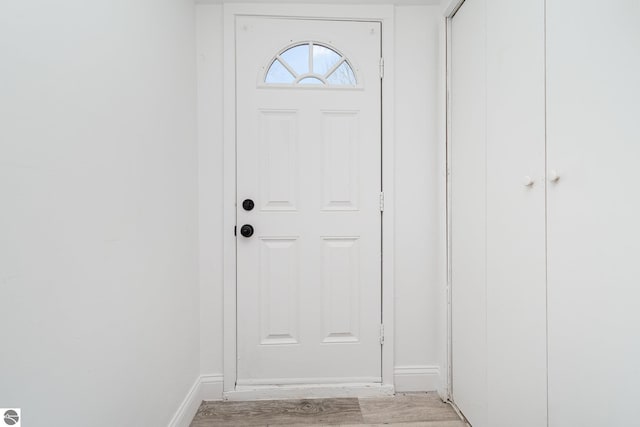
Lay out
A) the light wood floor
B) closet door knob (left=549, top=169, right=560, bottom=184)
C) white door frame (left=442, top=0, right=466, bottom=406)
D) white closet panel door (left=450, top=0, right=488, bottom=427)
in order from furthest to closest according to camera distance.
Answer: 1. white door frame (left=442, top=0, right=466, bottom=406)
2. the light wood floor
3. white closet panel door (left=450, top=0, right=488, bottom=427)
4. closet door knob (left=549, top=169, right=560, bottom=184)

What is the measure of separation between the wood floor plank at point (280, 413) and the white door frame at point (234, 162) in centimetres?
6

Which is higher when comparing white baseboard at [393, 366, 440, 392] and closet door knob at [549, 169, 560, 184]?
closet door knob at [549, 169, 560, 184]

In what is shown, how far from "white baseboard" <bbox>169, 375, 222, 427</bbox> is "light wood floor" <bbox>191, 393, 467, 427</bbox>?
0.03 m

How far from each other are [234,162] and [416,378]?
158 cm

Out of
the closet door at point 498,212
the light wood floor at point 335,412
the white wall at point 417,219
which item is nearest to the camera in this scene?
the closet door at point 498,212

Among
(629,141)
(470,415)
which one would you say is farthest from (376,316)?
(629,141)

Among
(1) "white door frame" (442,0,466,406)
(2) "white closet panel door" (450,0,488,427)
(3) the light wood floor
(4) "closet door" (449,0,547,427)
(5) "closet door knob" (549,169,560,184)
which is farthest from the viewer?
(1) "white door frame" (442,0,466,406)

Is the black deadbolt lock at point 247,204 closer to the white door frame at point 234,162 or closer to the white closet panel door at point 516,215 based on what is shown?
the white door frame at point 234,162

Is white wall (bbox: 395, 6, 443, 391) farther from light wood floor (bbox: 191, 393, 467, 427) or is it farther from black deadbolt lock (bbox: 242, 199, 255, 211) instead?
black deadbolt lock (bbox: 242, 199, 255, 211)

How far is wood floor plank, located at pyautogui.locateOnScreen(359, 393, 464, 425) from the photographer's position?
156 cm

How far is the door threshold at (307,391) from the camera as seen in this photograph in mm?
1698

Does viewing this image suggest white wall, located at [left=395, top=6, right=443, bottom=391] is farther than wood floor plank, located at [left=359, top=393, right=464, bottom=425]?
Yes
